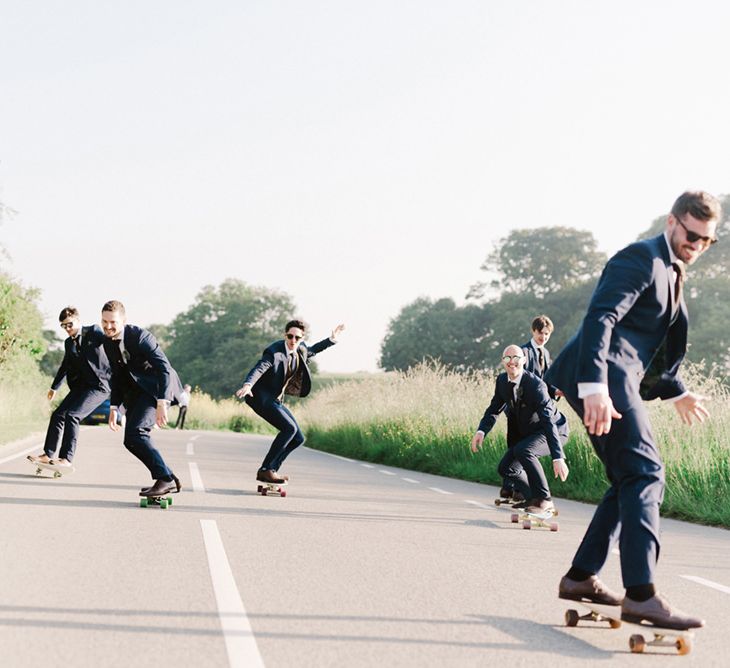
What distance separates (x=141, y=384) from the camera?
961 centimetres

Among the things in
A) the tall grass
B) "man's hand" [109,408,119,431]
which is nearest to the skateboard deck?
"man's hand" [109,408,119,431]

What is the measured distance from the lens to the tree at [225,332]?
97125 millimetres

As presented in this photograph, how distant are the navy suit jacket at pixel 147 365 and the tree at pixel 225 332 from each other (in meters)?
85.2

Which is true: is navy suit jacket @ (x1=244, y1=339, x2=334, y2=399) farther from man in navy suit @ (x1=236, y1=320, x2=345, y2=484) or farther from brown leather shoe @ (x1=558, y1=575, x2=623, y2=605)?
brown leather shoe @ (x1=558, y1=575, x2=623, y2=605)

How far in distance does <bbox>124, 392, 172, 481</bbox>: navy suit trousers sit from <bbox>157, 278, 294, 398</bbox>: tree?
3344 inches

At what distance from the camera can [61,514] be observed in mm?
8906

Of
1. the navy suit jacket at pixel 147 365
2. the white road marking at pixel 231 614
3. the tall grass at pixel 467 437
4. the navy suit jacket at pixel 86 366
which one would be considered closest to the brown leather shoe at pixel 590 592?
the white road marking at pixel 231 614

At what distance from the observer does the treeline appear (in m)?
58.7

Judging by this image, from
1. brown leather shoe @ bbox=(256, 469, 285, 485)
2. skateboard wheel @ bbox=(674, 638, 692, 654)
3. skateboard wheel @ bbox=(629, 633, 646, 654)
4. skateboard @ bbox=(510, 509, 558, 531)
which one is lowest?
brown leather shoe @ bbox=(256, 469, 285, 485)

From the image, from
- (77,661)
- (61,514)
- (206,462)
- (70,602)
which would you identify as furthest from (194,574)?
(206,462)

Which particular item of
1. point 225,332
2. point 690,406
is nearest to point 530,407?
point 690,406

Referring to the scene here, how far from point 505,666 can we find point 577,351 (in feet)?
4.99

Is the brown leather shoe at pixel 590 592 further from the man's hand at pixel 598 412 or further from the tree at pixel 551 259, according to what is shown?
the tree at pixel 551 259

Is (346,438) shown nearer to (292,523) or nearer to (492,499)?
(492,499)
